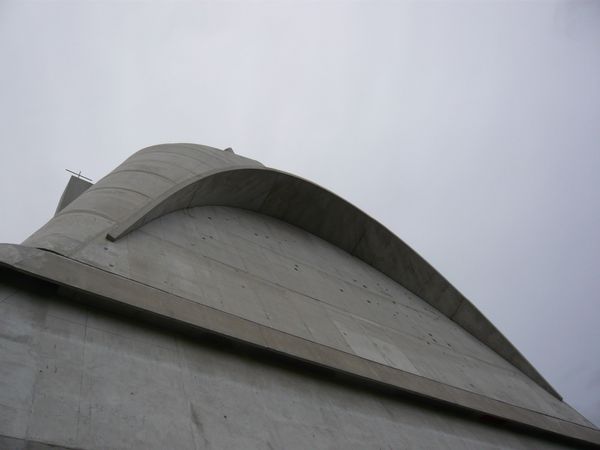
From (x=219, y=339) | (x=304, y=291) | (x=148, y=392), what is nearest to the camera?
(x=148, y=392)

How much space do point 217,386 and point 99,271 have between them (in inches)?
77.5

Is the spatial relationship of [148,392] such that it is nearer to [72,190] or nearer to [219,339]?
[219,339]

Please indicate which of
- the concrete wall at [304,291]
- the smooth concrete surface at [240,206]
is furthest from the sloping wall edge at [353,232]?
the concrete wall at [304,291]

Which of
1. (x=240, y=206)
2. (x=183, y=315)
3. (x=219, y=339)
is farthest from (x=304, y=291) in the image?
(x=183, y=315)

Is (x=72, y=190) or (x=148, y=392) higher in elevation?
(x=148, y=392)

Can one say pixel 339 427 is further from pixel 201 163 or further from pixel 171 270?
pixel 201 163

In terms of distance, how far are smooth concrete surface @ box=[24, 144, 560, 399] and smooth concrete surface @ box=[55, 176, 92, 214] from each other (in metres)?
2.60

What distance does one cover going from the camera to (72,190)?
1295 centimetres

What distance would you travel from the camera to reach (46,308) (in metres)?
4.65

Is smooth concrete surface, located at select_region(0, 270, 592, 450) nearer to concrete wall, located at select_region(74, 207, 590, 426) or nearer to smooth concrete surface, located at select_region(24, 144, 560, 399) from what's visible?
concrete wall, located at select_region(74, 207, 590, 426)

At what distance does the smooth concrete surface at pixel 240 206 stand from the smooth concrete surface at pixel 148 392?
1.48 m

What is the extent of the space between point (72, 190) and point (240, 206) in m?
4.74

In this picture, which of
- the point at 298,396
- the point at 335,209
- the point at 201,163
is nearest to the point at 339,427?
the point at 298,396

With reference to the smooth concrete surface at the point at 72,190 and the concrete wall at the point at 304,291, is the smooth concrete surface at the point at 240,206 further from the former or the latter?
the smooth concrete surface at the point at 72,190
